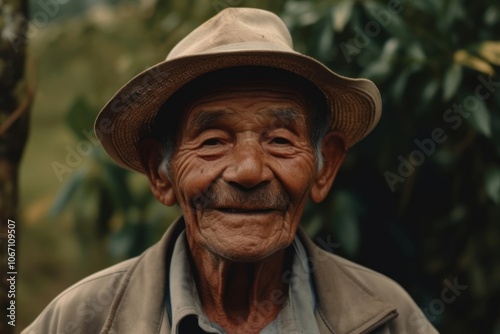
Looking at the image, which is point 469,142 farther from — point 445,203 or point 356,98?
point 356,98

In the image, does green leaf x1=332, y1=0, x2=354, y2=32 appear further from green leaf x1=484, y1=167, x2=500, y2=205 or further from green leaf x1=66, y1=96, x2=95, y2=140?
green leaf x1=66, y1=96, x2=95, y2=140

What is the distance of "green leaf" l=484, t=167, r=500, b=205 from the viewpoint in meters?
3.96

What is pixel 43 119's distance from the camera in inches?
266

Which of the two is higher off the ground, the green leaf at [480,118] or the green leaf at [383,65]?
the green leaf at [383,65]

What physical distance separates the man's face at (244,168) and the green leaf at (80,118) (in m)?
1.38

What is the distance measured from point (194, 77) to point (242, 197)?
0.39m

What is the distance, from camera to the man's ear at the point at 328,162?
304cm

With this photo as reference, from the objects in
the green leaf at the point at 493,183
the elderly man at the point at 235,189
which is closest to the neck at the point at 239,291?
the elderly man at the point at 235,189

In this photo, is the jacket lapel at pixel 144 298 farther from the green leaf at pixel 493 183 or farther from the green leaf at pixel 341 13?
the green leaf at pixel 493 183

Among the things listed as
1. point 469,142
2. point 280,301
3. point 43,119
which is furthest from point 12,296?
point 43,119

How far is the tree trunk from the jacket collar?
1.46 ft

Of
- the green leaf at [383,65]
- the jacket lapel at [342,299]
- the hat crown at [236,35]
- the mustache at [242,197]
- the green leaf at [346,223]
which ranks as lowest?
the green leaf at [346,223]

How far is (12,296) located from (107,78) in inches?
82.1

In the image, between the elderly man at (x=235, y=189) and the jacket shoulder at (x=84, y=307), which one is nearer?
the elderly man at (x=235, y=189)
